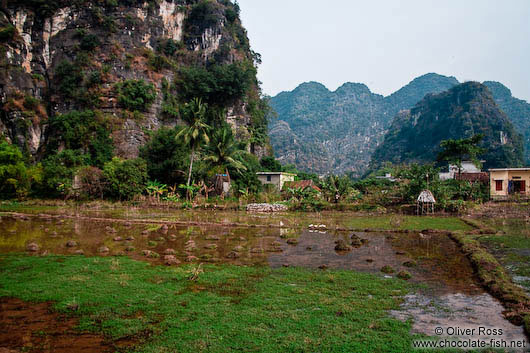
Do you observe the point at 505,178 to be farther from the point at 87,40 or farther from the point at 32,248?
the point at 87,40

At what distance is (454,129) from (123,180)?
260 feet

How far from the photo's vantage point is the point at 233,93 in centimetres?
5025

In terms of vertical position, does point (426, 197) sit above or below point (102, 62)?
below

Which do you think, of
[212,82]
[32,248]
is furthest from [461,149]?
[32,248]

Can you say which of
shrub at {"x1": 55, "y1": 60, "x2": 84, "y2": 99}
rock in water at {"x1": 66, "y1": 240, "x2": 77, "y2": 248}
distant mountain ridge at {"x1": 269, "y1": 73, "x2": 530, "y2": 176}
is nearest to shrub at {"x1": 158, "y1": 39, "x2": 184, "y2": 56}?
shrub at {"x1": 55, "y1": 60, "x2": 84, "y2": 99}

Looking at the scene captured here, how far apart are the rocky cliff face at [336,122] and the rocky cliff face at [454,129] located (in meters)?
14.9

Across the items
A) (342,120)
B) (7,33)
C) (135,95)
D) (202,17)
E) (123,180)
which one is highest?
(342,120)

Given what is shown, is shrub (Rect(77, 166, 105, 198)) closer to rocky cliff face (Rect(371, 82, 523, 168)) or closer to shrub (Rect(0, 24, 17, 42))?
shrub (Rect(0, 24, 17, 42))

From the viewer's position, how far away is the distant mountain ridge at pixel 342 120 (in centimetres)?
10681

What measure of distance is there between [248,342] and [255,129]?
5067cm

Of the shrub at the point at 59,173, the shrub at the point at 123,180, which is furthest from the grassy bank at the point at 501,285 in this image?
the shrub at the point at 59,173

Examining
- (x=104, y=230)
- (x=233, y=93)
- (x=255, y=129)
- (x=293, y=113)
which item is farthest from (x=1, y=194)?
(x=293, y=113)

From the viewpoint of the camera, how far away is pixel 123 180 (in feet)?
107

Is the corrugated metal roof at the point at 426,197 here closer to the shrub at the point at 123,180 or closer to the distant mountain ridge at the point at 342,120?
the shrub at the point at 123,180
